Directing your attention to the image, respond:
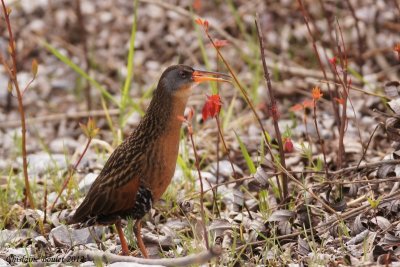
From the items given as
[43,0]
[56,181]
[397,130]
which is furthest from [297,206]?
[43,0]

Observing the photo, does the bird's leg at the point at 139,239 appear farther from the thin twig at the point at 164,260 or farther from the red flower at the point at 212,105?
the red flower at the point at 212,105

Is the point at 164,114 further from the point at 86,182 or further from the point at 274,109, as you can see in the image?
the point at 86,182

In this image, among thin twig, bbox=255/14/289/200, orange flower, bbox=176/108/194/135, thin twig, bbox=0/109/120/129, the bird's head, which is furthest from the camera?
thin twig, bbox=0/109/120/129

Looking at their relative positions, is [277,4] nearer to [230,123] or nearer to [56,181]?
[230,123]

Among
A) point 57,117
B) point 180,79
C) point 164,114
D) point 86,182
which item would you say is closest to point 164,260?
point 164,114

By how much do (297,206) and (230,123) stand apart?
7.84 ft

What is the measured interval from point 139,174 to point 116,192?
154 mm

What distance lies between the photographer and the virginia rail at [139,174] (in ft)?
15.0

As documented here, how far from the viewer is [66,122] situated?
26.0 feet

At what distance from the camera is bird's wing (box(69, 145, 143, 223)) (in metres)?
4.57

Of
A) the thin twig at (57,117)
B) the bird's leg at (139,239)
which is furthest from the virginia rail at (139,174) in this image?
the thin twig at (57,117)

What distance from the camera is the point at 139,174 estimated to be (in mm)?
4578

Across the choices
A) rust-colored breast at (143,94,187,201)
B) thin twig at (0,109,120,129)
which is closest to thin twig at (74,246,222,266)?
rust-colored breast at (143,94,187,201)

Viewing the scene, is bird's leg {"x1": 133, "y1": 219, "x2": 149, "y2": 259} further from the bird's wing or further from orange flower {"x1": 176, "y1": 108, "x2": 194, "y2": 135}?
orange flower {"x1": 176, "y1": 108, "x2": 194, "y2": 135}
